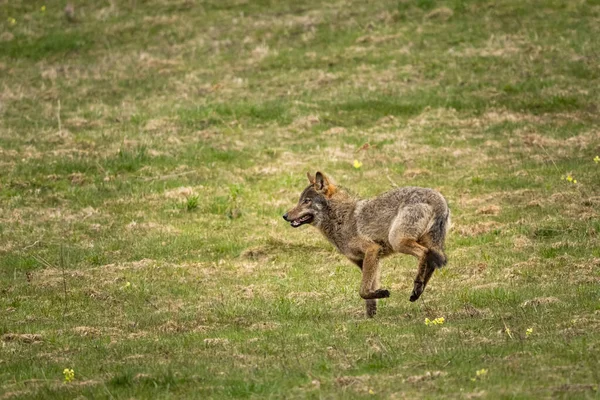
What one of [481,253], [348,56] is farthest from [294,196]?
[348,56]

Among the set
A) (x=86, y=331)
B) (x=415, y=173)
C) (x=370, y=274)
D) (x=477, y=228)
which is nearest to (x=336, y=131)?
(x=415, y=173)

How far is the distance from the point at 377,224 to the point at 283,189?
7.82 m

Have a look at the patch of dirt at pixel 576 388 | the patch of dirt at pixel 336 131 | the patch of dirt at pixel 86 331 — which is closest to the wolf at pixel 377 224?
the patch of dirt at pixel 86 331

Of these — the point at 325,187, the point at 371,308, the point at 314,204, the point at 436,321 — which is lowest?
the point at 371,308

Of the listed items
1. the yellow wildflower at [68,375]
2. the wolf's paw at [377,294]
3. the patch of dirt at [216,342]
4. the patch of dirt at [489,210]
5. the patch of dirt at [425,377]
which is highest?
the patch of dirt at [425,377]

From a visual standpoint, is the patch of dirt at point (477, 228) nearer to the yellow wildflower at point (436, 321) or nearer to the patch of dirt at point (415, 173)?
the patch of dirt at point (415, 173)

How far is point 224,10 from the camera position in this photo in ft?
119

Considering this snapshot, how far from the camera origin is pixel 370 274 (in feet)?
46.9

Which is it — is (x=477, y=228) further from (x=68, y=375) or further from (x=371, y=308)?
Answer: (x=68, y=375)

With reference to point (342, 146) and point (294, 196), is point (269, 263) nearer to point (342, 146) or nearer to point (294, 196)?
point (294, 196)

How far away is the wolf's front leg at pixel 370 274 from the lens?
14.0 metres

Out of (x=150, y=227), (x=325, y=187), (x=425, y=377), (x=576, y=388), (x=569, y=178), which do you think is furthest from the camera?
(x=569, y=178)

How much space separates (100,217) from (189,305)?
6.28 m

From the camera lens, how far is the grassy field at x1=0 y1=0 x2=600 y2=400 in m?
11.2
